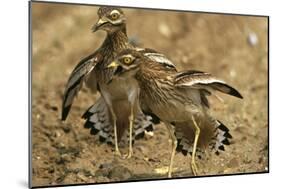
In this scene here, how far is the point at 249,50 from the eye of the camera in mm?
2854

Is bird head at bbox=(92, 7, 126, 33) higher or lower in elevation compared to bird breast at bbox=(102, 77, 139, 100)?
higher

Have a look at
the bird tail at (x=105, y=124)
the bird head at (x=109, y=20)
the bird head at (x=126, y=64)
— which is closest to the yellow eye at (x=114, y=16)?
the bird head at (x=109, y=20)

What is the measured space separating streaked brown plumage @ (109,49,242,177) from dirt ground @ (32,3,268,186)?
50mm

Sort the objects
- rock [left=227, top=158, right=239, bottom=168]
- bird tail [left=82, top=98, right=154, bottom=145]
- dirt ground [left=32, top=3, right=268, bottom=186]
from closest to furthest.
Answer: dirt ground [left=32, top=3, right=268, bottom=186] < bird tail [left=82, top=98, right=154, bottom=145] < rock [left=227, top=158, right=239, bottom=168]

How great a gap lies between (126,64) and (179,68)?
0.92 feet

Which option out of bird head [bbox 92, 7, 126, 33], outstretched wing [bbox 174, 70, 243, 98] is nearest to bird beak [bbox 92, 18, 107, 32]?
bird head [bbox 92, 7, 126, 33]

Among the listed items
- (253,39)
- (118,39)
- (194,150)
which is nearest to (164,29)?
(118,39)

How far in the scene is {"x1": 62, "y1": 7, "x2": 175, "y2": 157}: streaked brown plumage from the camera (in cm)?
252

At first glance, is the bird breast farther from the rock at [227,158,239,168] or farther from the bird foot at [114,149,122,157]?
the rock at [227,158,239,168]

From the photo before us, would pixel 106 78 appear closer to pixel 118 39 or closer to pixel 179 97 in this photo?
pixel 118 39

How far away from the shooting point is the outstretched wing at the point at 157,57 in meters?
2.61

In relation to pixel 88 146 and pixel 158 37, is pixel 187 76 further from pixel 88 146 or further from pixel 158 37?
pixel 88 146
